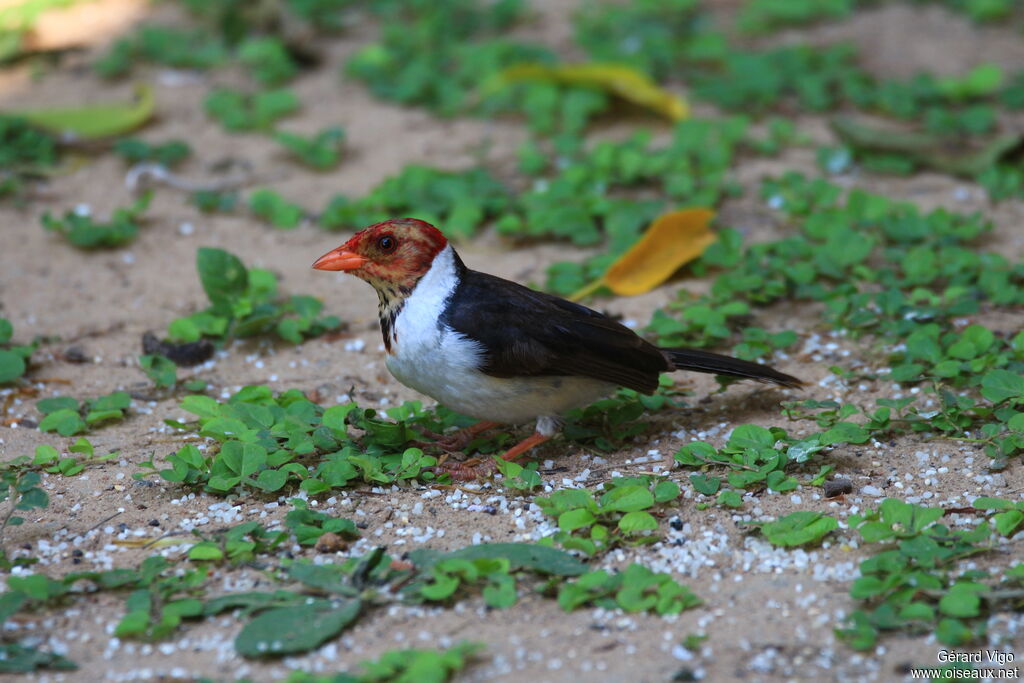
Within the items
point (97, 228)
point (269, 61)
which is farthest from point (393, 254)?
point (269, 61)

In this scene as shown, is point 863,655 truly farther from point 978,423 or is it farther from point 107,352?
point 107,352

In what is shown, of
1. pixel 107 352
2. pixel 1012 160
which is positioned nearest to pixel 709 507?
pixel 107 352

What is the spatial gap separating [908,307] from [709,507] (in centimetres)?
164

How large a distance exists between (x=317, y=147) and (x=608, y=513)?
3587 millimetres

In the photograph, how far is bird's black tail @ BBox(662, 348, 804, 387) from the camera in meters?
4.02

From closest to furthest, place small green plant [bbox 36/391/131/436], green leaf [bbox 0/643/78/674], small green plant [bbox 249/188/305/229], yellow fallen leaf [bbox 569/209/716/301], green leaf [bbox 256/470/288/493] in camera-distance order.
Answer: green leaf [bbox 0/643/78/674] → green leaf [bbox 256/470/288/493] → small green plant [bbox 36/391/131/436] → yellow fallen leaf [bbox 569/209/716/301] → small green plant [bbox 249/188/305/229]

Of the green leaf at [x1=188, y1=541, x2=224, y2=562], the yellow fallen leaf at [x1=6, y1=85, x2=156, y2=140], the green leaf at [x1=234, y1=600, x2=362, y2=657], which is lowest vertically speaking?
the green leaf at [x1=234, y1=600, x2=362, y2=657]

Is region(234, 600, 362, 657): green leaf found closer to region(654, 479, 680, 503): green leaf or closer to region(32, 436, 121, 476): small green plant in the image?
region(654, 479, 680, 503): green leaf

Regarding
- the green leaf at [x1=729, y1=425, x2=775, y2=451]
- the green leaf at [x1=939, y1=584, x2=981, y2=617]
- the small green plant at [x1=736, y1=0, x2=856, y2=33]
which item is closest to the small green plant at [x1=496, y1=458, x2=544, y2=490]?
the green leaf at [x1=729, y1=425, x2=775, y2=451]

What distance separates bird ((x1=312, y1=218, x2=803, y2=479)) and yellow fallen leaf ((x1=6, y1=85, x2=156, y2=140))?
3.34m

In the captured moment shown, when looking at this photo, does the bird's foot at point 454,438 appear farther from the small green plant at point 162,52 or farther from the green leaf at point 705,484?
the small green plant at point 162,52

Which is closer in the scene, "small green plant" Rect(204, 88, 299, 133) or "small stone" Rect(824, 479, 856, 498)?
"small stone" Rect(824, 479, 856, 498)

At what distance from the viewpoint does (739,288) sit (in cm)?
481

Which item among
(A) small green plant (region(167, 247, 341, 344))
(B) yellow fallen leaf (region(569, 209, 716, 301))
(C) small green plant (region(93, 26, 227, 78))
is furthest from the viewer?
(C) small green plant (region(93, 26, 227, 78))
